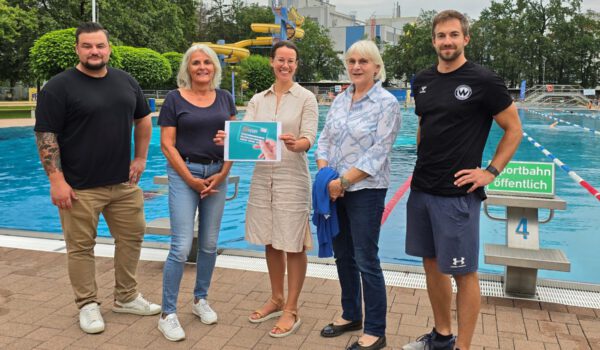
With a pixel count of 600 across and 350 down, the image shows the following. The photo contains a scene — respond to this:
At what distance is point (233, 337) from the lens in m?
3.36

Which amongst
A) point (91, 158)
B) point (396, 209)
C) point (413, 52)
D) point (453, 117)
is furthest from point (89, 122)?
point (413, 52)

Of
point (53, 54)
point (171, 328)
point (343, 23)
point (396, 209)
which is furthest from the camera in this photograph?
point (343, 23)

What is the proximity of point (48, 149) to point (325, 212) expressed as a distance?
1746mm

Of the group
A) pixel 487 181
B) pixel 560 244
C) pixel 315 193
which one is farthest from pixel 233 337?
pixel 560 244

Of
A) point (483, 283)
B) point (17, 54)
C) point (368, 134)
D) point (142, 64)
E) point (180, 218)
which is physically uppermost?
point (17, 54)

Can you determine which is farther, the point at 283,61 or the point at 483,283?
the point at 483,283

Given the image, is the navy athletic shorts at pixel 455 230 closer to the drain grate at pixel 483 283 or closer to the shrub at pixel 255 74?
the drain grate at pixel 483 283

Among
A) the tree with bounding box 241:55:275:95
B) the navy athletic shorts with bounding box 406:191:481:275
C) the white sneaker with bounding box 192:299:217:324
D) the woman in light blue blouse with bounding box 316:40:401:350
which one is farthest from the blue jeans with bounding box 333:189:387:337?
the tree with bounding box 241:55:275:95

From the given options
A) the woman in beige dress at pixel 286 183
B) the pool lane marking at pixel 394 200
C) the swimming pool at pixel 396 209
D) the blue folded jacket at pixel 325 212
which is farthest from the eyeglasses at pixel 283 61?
the pool lane marking at pixel 394 200

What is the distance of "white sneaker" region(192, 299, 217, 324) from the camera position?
354 cm

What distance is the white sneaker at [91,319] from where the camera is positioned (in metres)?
3.39

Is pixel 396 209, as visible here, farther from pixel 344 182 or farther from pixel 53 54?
pixel 53 54

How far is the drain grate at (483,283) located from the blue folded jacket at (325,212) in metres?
1.26

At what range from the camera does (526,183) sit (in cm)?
422
